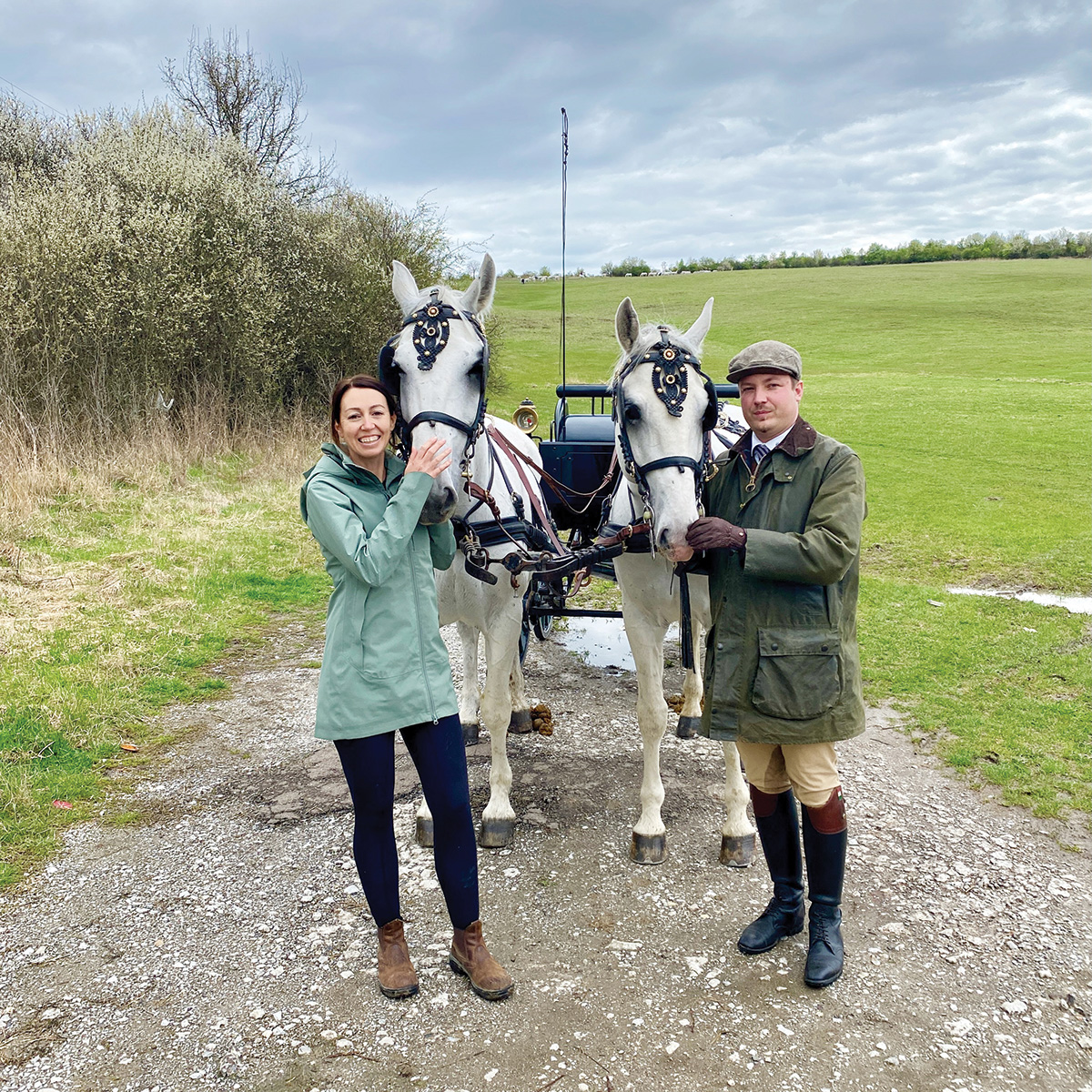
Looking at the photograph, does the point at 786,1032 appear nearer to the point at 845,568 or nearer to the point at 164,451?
the point at 845,568

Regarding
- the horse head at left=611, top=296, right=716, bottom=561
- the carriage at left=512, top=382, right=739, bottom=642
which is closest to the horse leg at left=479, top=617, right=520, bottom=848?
the carriage at left=512, top=382, right=739, bottom=642

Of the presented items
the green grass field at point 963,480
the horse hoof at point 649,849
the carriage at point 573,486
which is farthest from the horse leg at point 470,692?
the green grass field at point 963,480

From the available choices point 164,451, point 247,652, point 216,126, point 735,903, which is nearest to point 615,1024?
point 735,903

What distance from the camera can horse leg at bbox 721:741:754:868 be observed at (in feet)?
Result: 12.3

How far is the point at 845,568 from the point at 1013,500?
12.4 metres

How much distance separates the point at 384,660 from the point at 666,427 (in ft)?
4.31

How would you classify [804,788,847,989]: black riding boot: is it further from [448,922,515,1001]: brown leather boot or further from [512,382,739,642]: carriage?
[512,382,739,642]: carriage

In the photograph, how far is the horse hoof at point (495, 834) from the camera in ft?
13.0

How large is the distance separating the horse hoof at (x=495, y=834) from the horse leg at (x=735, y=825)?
106cm

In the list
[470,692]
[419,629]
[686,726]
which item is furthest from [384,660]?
[686,726]

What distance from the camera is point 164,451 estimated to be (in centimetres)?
1245

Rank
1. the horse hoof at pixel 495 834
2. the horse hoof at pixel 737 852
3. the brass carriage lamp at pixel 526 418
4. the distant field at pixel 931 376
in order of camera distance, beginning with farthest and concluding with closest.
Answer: the distant field at pixel 931 376 → the brass carriage lamp at pixel 526 418 → the horse hoof at pixel 495 834 → the horse hoof at pixel 737 852

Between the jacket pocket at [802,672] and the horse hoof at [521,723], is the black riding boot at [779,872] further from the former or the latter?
the horse hoof at [521,723]

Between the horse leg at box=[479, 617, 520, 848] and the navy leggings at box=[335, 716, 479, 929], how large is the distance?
1.00 metres
